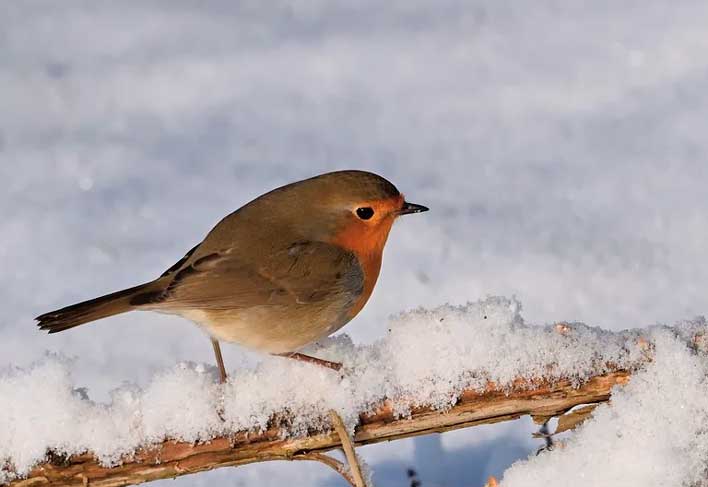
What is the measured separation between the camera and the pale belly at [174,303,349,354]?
3.64 metres

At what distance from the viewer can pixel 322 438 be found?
3.17 meters

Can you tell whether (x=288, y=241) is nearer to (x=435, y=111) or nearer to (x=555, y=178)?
(x=555, y=178)

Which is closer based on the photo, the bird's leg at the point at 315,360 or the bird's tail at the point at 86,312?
the bird's leg at the point at 315,360

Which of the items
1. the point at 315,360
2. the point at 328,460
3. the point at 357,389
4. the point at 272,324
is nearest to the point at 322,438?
the point at 328,460

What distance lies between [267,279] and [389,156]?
142 inches

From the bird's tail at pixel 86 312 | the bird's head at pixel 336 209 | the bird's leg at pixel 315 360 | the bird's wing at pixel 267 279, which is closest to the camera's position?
the bird's leg at pixel 315 360

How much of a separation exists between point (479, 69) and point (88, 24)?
3218 mm

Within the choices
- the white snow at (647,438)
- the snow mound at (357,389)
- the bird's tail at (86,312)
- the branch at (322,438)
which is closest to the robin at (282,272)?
the bird's tail at (86,312)

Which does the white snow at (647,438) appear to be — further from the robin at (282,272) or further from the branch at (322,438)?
the robin at (282,272)

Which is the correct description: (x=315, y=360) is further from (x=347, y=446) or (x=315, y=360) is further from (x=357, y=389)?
(x=347, y=446)

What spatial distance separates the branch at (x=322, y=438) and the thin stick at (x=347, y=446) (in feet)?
0.16

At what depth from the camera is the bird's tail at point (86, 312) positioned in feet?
11.7

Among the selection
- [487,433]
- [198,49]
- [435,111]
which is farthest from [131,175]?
[487,433]

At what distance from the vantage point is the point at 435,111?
7.88 m
